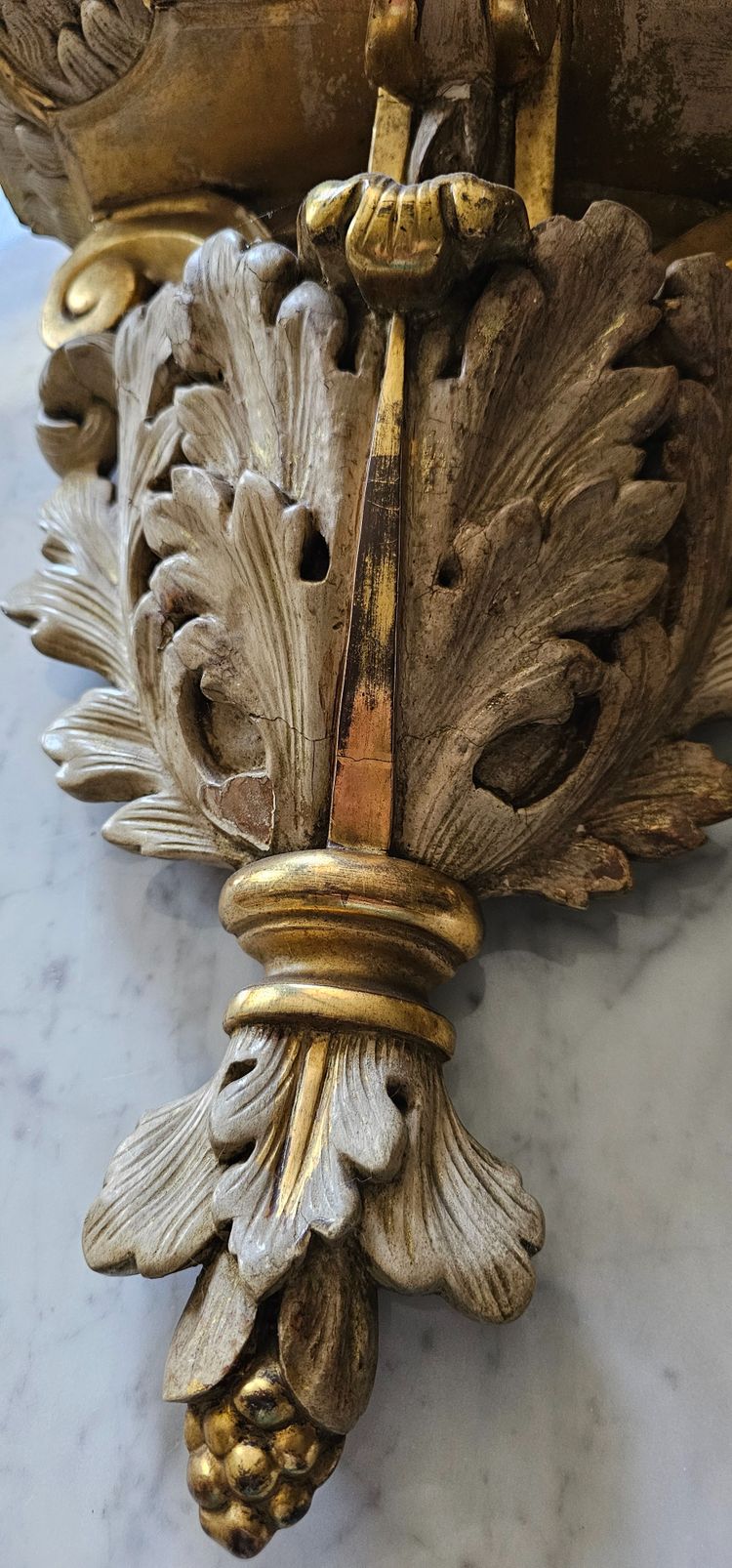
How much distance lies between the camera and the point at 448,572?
1.79ft

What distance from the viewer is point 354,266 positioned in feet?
1.76

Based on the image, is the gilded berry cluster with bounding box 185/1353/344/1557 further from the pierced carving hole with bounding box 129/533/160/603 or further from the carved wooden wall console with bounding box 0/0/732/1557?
the pierced carving hole with bounding box 129/533/160/603

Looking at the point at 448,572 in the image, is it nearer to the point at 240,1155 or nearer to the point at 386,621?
the point at 386,621

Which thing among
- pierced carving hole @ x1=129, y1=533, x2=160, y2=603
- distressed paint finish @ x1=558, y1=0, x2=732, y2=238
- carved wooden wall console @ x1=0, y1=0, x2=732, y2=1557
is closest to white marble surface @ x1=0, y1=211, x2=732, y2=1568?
carved wooden wall console @ x1=0, y1=0, x2=732, y2=1557

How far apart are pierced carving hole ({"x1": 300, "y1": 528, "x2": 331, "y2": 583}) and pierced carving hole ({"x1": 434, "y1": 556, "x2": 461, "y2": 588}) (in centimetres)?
6

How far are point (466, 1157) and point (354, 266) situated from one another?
44cm

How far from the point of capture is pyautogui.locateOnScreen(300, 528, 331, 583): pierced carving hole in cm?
55

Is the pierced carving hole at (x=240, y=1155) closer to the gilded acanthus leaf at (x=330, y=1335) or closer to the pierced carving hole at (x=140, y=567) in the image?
the gilded acanthus leaf at (x=330, y=1335)

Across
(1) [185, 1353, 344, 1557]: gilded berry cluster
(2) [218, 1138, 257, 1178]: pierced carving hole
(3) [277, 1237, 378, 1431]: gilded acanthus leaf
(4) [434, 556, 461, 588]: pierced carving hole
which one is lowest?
(1) [185, 1353, 344, 1557]: gilded berry cluster

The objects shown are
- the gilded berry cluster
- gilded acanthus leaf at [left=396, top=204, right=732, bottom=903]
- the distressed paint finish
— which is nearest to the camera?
the gilded berry cluster

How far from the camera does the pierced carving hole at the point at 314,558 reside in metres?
0.55

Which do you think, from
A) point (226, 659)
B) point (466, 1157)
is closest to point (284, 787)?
point (226, 659)

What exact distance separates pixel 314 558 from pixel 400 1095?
275mm

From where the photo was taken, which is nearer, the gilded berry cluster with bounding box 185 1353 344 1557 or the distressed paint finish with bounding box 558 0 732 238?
the gilded berry cluster with bounding box 185 1353 344 1557
